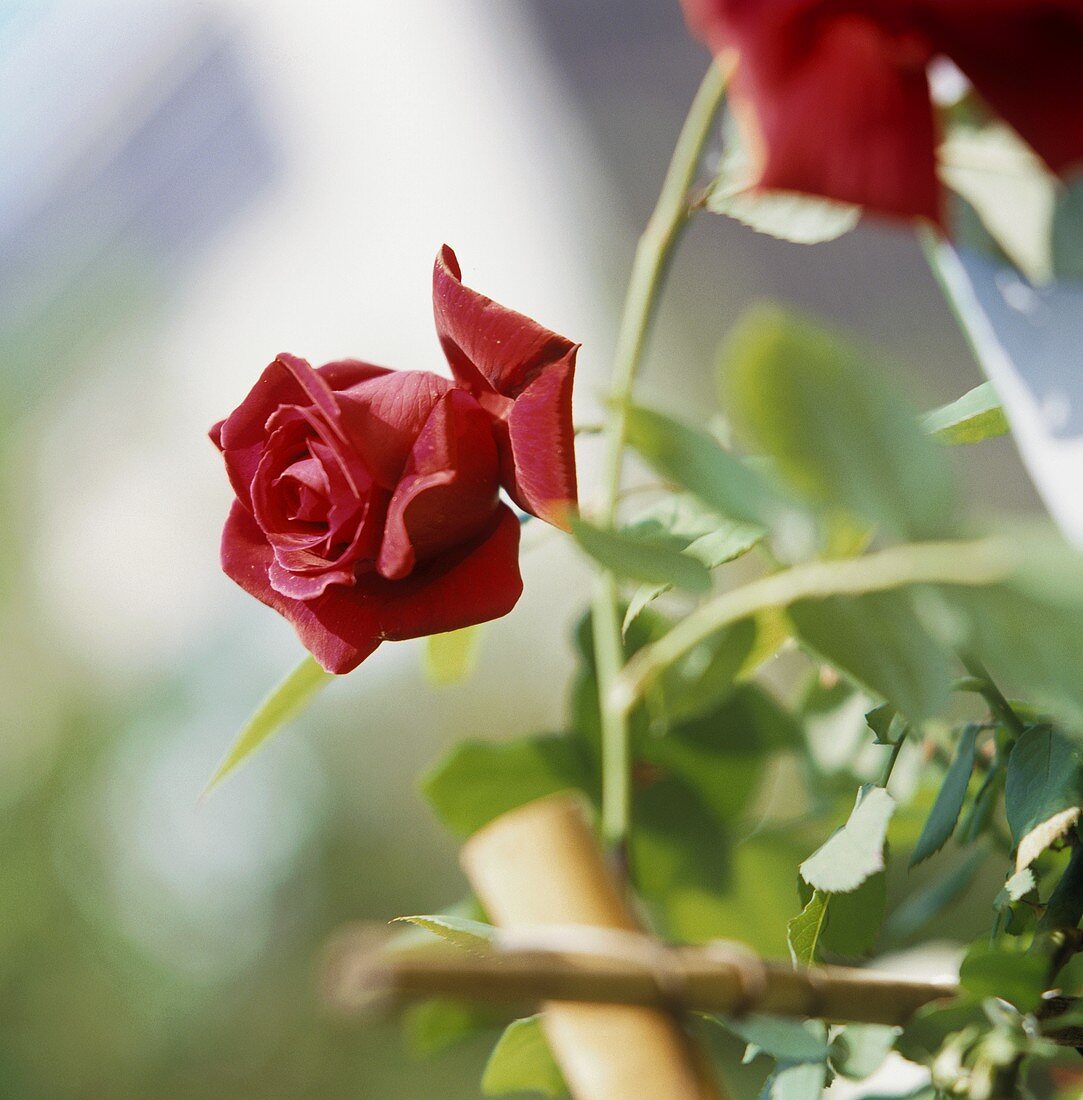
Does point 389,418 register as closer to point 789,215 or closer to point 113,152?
point 789,215

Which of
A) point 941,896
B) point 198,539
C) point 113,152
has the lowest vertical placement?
point 941,896

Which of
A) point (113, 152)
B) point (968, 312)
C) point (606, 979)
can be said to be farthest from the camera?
point (113, 152)

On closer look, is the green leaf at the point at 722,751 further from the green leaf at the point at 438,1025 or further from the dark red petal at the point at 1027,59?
the dark red petal at the point at 1027,59

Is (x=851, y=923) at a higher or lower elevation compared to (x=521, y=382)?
lower

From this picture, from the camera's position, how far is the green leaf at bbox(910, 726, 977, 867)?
18 centimetres

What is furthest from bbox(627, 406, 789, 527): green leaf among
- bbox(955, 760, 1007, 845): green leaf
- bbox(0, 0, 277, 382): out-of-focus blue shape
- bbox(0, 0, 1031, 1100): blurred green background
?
bbox(0, 0, 277, 382): out-of-focus blue shape

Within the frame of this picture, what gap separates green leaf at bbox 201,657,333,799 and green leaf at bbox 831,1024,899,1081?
12 cm

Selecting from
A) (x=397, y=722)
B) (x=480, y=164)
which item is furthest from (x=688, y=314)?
(x=397, y=722)

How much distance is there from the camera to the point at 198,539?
6.75 feet

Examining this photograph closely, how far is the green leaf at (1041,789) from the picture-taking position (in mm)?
158

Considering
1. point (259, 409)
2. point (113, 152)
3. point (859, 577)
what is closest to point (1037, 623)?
point (859, 577)

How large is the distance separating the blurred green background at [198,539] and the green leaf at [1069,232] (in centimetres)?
148

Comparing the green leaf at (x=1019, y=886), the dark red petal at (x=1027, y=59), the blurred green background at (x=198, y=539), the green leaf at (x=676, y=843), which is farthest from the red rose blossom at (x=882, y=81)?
the blurred green background at (x=198, y=539)

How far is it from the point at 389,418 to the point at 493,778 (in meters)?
0.13
